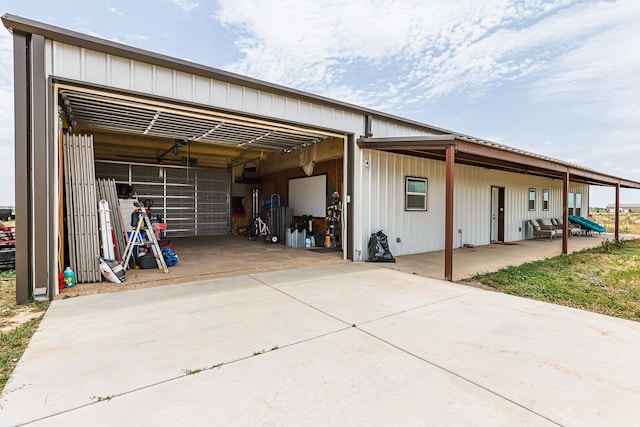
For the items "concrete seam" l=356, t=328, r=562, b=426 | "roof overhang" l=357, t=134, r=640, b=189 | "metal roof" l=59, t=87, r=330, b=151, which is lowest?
"concrete seam" l=356, t=328, r=562, b=426

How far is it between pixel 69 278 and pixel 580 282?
8233mm

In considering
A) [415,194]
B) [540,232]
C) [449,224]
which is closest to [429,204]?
[415,194]

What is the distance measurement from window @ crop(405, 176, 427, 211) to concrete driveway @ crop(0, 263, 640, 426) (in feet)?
14.2

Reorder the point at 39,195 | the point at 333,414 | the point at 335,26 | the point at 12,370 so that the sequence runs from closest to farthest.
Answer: the point at 333,414
the point at 12,370
the point at 39,195
the point at 335,26

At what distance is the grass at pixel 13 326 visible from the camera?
2.43m

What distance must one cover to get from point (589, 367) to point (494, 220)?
997 cm

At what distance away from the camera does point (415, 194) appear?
838cm

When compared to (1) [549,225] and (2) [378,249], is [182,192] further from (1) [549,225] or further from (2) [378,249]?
(1) [549,225]

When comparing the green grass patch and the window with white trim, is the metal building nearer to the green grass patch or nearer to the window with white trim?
the green grass patch

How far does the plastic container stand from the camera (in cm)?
460

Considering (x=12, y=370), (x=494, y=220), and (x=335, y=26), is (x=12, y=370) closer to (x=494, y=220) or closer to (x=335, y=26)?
(x=335, y=26)

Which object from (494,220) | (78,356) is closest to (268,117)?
(78,356)

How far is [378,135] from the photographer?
741cm

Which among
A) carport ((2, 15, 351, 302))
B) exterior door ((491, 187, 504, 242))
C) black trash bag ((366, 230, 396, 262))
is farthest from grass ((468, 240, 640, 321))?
exterior door ((491, 187, 504, 242))
